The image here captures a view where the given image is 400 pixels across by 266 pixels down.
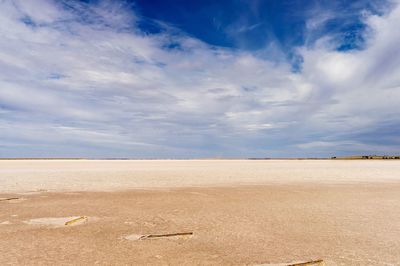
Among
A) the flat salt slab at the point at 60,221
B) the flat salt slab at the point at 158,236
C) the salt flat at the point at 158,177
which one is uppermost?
the salt flat at the point at 158,177

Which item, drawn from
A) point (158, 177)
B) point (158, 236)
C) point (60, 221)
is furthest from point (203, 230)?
point (158, 177)

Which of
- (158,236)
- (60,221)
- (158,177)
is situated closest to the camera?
(158,236)

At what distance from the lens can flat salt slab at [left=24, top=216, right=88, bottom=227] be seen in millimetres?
6465

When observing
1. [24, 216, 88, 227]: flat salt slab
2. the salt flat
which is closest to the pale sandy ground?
[24, 216, 88, 227]: flat salt slab

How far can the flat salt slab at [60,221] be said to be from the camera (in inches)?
255

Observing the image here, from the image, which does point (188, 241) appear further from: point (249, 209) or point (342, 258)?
point (249, 209)

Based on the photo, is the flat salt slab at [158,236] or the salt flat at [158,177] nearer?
the flat salt slab at [158,236]

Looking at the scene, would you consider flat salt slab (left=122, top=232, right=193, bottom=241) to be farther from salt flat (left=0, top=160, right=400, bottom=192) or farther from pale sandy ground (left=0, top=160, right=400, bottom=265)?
salt flat (left=0, top=160, right=400, bottom=192)

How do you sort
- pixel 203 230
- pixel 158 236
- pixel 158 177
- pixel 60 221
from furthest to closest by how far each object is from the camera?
1. pixel 158 177
2. pixel 60 221
3. pixel 203 230
4. pixel 158 236

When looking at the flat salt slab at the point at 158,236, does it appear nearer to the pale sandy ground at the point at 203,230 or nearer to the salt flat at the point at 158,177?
the pale sandy ground at the point at 203,230

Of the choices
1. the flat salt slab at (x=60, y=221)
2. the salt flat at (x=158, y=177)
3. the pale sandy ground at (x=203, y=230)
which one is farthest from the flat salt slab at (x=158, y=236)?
the salt flat at (x=158, y=177)

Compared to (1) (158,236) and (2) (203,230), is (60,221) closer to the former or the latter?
(1) (158,236)

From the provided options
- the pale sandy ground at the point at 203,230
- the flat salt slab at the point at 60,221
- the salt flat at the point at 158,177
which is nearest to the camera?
the pale sandy ground at the point at 203,230

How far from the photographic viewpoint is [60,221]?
6738mm
